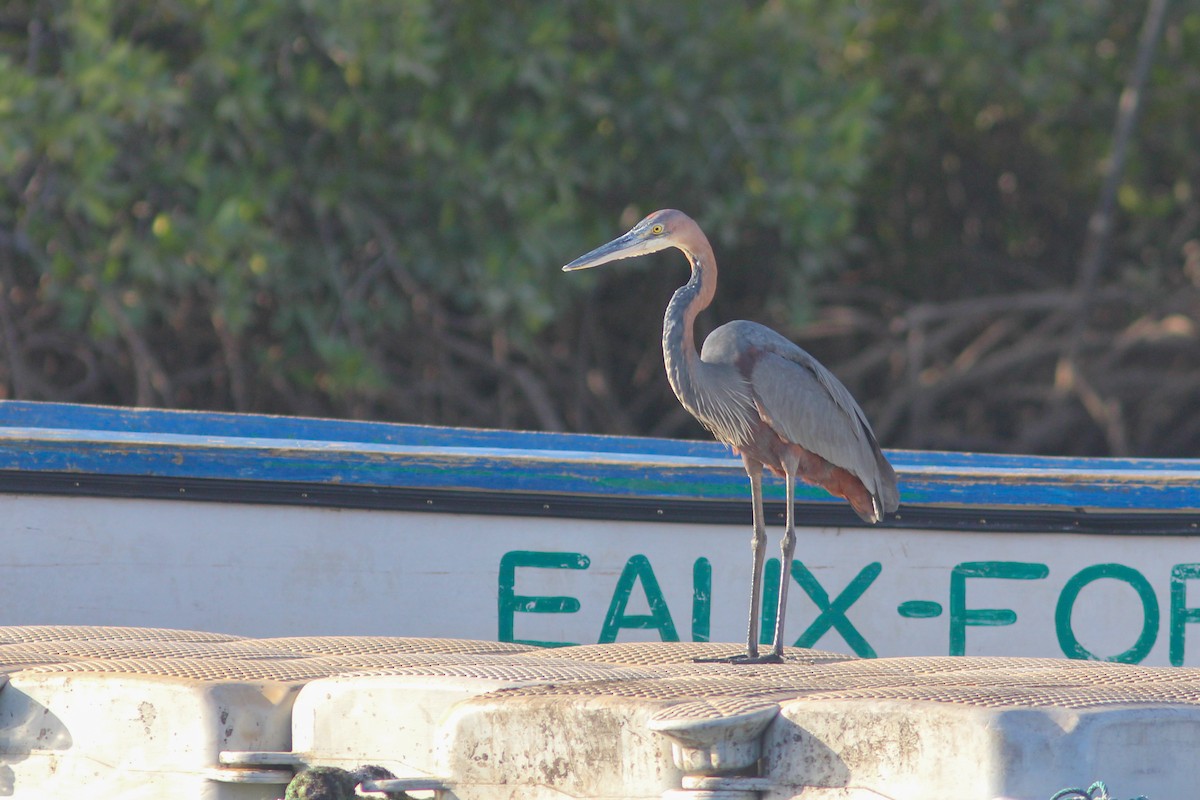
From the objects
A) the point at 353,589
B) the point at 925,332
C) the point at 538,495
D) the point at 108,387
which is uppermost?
the point at 925,332

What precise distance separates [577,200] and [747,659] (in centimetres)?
409

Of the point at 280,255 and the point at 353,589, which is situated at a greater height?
the point at 280,255

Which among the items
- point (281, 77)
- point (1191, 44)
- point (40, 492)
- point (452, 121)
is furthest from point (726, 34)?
point (40, 492)

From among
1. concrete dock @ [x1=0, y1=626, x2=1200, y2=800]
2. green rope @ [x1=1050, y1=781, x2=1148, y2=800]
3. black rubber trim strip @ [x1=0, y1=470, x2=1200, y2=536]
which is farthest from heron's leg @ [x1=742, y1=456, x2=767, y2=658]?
green rope @ [x1=1050, y1=781, x2=1148, y2=800]

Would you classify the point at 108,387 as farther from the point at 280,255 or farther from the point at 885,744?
the point at 885,744

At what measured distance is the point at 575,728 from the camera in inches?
99.6

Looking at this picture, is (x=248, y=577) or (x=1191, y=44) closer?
(x=248, y=577)

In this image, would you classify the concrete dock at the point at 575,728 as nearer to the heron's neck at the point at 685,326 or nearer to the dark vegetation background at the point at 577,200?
the heron's neck at the point at 685,326

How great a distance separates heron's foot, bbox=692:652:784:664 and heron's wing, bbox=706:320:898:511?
47cm

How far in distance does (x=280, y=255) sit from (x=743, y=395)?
10.9 ft

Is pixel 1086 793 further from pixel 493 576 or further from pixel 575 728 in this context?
pixel 493 576

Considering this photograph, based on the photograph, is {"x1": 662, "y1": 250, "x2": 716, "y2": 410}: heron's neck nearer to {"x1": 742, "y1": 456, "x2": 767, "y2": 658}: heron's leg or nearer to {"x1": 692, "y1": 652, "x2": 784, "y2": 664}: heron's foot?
{"x1": 742, "y1": 456, "x2": 767, "y2": 658}: heron's leg

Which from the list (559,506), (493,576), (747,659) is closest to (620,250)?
(747,659)

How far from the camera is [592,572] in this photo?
464 cm
